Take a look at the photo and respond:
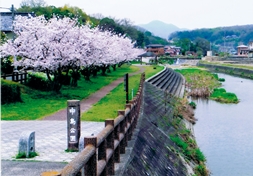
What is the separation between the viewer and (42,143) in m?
10.7

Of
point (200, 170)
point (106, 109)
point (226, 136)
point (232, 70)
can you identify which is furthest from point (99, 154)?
point (232, 70)

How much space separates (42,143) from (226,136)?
11503mm

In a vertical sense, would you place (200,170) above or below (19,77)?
below

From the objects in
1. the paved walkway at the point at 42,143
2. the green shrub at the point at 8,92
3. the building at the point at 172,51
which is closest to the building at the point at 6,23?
the green shrub at the point at 8,92

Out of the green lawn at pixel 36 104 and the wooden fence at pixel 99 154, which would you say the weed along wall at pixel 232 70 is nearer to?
the green lawn at pixel 36 104

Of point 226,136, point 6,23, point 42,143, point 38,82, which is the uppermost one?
point 6,23

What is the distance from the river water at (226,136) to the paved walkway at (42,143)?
17.0 feet

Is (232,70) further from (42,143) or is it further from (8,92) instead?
(42,143)

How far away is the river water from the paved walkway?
17.0 ft

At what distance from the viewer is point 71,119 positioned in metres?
9.57

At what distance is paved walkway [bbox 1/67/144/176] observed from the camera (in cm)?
808

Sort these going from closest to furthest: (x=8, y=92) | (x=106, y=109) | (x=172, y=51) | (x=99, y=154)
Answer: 1. (x=99, y=154)
2. (x=106, y=109)
3. (x=8, y=92)
4. (x=172, y=51)

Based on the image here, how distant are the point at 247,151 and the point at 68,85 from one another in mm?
15268

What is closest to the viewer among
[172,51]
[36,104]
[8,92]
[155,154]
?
[155,154]
